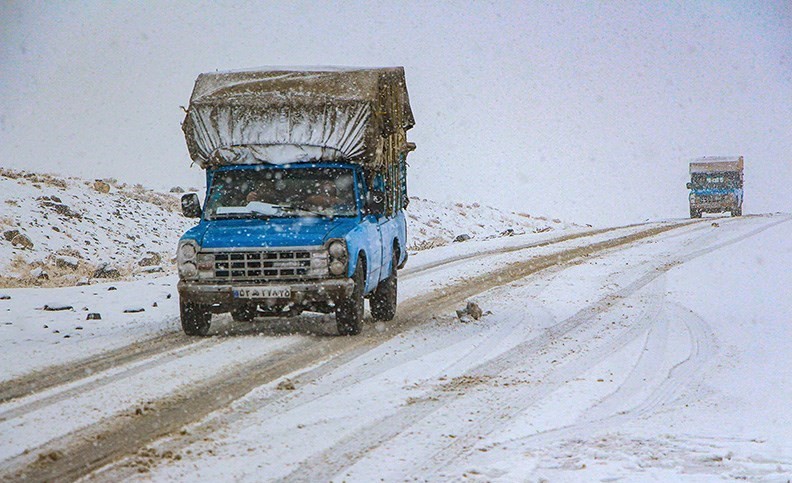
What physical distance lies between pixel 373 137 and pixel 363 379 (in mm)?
4361

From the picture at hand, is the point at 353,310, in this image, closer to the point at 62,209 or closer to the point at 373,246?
the point at 373,246

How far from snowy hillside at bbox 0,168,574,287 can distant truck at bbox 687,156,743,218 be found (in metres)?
19.5

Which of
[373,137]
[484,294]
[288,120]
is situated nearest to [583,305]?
[484,294]

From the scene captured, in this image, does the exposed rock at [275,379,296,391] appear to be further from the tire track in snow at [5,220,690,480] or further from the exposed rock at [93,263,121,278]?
the exposed rock at [93,263,121,278]

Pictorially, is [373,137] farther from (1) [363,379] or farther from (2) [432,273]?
(2) [432,273]

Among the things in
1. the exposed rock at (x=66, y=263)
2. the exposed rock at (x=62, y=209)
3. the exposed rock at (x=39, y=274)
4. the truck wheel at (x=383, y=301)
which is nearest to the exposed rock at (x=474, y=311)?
the truck wheel at (x=383, y=301)

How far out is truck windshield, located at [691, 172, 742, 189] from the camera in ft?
162

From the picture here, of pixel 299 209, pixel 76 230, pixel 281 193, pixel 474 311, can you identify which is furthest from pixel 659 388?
pixel 76 230

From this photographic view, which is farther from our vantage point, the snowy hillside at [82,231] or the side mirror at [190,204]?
the snowy hillside at [82,231]

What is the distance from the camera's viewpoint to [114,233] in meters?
25.8

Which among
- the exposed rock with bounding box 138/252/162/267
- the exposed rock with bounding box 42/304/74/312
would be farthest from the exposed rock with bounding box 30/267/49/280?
the exposed rock with bounding box 42/304/74/312

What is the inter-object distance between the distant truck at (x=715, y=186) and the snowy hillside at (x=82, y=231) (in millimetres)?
19453

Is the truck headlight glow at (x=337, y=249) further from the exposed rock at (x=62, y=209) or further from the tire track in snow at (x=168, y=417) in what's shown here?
the exposed rock at (x=62, y=209)

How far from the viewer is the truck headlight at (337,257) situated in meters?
10.9
